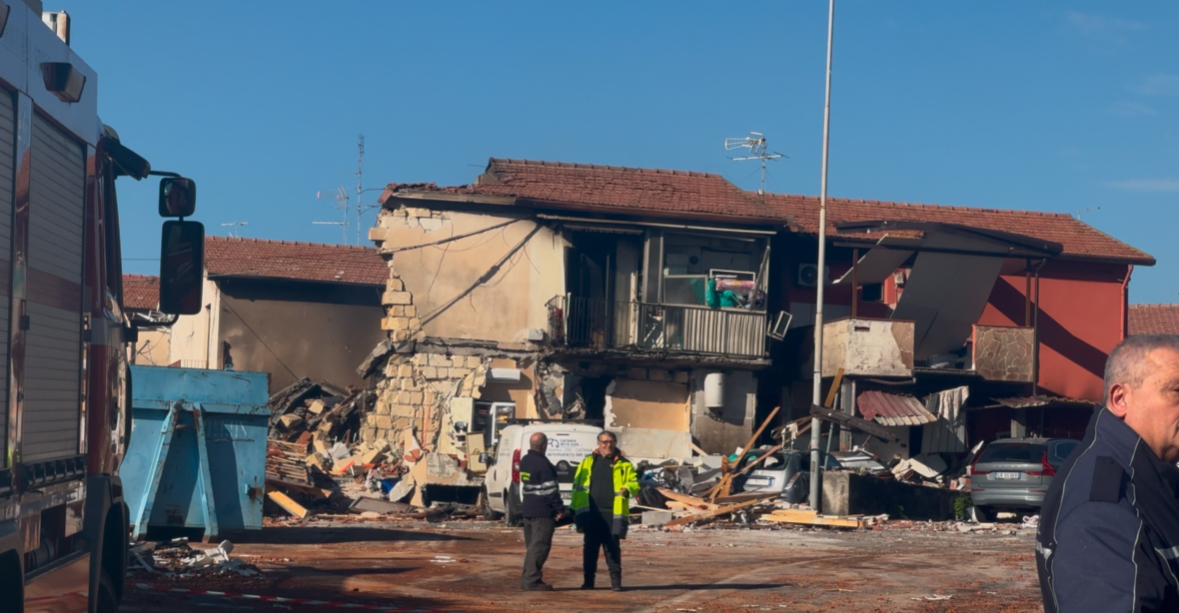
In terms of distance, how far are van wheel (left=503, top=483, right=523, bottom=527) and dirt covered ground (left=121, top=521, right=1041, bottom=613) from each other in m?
1.16

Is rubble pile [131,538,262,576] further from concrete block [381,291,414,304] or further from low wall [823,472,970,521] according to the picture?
concrete block [381,291,414,304]

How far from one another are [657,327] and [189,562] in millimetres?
20497

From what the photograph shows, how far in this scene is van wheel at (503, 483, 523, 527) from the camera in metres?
22.2

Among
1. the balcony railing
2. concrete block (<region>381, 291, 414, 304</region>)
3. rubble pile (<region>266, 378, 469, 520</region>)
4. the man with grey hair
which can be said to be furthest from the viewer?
the balcony railing

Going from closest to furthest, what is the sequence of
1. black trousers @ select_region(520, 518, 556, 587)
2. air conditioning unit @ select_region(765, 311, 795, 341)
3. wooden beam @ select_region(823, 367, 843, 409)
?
black trousers @ select_region(520, 518, 556, 587) < wooden beam @ select_region(823, 367, 843, 409) < air conditioning unit @ select_region(765, 311, 795, 341)

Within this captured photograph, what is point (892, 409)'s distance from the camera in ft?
103

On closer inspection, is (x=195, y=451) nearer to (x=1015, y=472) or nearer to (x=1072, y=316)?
(x=1015, y=472)

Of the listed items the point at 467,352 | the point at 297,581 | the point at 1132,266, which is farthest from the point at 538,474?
the point at 1132,266

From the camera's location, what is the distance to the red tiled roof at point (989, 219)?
36625mm

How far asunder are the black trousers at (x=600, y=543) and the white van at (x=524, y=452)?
7279 mm

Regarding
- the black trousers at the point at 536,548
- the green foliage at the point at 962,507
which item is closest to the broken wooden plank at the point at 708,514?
the green foliage at the point at 962,507

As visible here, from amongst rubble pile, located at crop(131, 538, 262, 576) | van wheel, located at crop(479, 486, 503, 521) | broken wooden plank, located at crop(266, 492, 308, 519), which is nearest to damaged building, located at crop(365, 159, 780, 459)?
van wheel, located at crop(479, 486, 503, 521)

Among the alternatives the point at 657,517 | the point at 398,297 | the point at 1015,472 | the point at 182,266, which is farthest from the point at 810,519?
the point at 182,266

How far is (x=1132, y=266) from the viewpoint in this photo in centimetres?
3719
